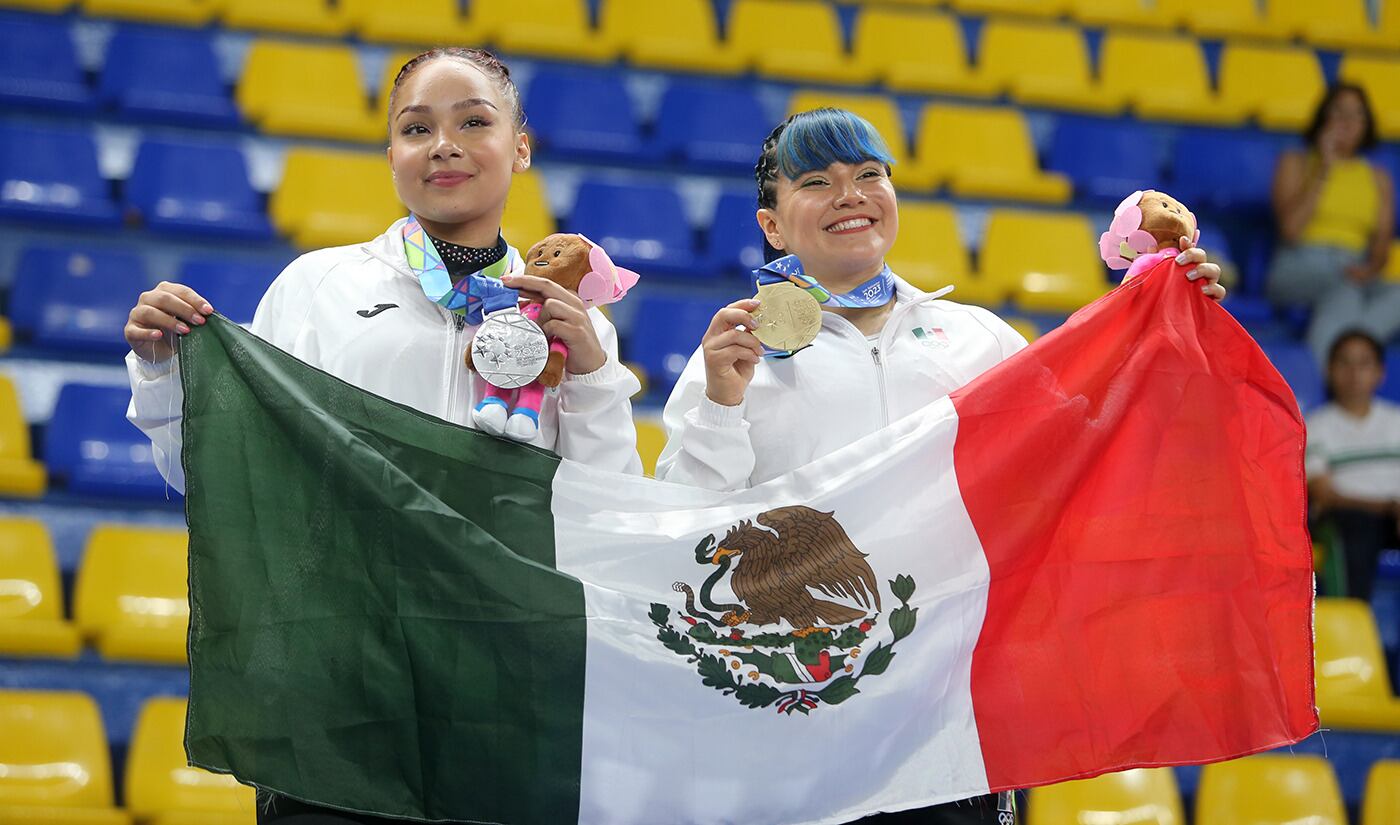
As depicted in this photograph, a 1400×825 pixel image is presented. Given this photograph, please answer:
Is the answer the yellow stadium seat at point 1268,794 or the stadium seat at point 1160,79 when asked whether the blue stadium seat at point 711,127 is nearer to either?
the stadium seat at point 1160,79

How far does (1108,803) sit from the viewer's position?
4262mm

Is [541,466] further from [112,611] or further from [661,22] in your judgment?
[661,22]

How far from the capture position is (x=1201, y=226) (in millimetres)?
6805

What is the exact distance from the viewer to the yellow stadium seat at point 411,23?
6805 millimetres

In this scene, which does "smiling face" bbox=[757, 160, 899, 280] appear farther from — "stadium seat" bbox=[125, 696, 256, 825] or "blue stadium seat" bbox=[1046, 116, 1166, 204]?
"blue stadium seat" bbox=[1046, 116, 1166, 204]

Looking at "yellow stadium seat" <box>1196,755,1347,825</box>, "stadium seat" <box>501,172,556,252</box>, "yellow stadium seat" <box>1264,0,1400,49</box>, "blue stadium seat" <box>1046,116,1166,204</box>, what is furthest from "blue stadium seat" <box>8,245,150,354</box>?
"yellow stadium seat" <box>1264,0,1400,49</box>

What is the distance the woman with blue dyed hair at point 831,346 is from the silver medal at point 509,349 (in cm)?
32

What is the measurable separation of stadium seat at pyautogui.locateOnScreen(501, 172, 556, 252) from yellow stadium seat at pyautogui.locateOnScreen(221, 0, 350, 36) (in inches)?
57.6

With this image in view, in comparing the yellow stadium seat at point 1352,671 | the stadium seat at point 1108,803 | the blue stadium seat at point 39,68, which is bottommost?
the stadium seat at point 1108,803

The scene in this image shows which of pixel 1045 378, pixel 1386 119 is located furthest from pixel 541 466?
pixel 1386 119

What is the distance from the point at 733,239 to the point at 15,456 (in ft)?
8.92

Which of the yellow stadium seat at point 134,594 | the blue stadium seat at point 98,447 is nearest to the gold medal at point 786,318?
the yellow stadium seat at point 134,594

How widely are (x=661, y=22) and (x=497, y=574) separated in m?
5.05

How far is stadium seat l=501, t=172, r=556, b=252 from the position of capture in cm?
568
